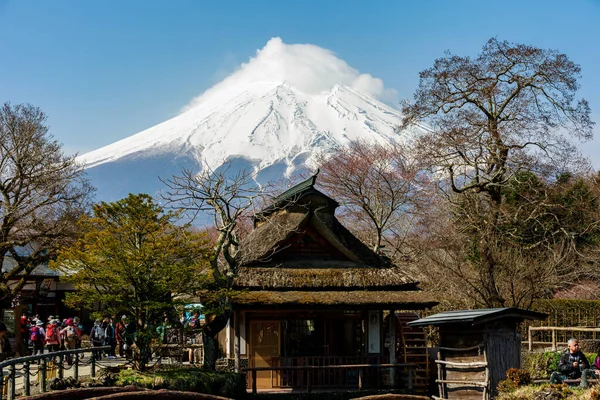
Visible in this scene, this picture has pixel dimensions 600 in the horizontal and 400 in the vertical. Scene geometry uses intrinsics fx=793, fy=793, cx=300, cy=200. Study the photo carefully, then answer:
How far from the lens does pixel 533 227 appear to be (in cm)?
3388

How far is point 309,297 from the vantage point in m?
23.4

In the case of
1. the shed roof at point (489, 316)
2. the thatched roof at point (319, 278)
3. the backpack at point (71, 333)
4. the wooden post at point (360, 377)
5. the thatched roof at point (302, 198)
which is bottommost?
the wooden post at point (360, 377)

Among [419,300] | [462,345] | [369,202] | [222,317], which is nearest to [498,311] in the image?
[462,345]

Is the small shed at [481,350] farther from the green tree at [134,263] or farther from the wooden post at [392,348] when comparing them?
the green tree at [134,263]

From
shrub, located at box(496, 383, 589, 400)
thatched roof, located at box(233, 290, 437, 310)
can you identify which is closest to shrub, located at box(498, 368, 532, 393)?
shrub, located at box(496, 383, 589, 400)

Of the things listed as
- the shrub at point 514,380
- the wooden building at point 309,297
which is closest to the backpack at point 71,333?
the wooden building at point 309,297

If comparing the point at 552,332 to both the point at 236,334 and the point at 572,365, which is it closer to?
the point at 236,334

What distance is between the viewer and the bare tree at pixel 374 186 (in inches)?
1508

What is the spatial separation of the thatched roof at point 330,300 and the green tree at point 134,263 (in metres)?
2.73

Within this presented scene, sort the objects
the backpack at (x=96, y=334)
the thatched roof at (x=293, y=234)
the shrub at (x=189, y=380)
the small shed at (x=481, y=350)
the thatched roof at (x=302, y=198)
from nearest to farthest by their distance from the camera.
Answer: the small shed at (x=481, y=350) < the shrub at (x=189, y=380) < the thatched roof at (x=293, y=234) < the thatched roof at (x=302, y=198) < the backpack at (x=96, y=334)

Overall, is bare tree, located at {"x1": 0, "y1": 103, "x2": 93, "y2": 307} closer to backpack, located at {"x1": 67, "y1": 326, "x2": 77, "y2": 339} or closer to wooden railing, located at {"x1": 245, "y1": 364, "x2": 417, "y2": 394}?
backpack, located at {"x1": 67, "y1": 326, "x2": 77, "y2": 339}

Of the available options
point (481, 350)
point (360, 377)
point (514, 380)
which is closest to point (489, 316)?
point (481, 350)

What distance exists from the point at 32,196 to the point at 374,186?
16.1 meters

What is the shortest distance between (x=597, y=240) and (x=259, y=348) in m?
16.9
